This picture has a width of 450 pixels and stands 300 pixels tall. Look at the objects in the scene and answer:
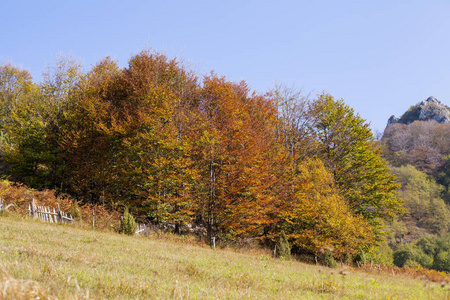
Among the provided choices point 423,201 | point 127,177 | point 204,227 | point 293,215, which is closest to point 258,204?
point 293,215

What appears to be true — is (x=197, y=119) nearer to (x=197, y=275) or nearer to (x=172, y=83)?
(x=172, y=83)

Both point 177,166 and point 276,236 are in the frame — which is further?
point 276,236

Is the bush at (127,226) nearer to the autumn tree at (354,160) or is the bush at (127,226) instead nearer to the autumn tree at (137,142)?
the autumn tree at (137,142)

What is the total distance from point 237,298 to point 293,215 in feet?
80.6

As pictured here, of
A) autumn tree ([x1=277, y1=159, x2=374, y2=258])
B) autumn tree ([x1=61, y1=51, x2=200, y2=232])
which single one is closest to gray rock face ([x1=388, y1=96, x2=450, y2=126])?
autumn tree ([x1=277, y1=159, x2=374, y2=258])

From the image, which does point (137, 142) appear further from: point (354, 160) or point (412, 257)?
point (412, 257)

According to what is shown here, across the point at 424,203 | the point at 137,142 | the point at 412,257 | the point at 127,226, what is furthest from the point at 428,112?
the point at 127,226

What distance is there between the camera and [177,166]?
25.0 meters

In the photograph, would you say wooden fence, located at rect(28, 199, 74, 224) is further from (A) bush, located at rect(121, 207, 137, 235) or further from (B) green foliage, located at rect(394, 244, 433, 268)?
(B) green foliage, located at rect(394, 244, 433, 268)

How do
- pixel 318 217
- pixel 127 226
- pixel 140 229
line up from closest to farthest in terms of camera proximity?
pixel 127 226, pixel 140 229, pixel 318 217

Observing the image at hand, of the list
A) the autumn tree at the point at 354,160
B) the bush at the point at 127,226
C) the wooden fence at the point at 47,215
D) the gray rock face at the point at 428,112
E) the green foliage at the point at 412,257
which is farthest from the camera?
the gray rock face at the point at 428,112

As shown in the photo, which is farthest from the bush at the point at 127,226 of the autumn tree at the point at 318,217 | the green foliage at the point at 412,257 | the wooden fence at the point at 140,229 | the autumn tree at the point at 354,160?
the green foliage at the point at 412,257

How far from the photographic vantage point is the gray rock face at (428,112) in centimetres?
14062

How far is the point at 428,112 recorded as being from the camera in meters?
147
